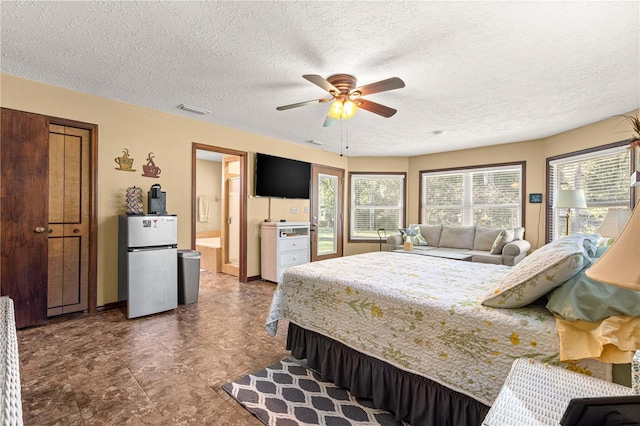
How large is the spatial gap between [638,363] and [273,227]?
4316mm

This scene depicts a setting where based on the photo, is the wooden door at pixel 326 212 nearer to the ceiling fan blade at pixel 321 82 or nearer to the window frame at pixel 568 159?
the ceiling fan blade at pixel 321 82

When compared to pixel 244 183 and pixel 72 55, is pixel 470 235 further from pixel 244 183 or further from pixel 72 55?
pixel 72 55

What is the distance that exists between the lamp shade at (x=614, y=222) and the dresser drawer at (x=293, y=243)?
387 cm

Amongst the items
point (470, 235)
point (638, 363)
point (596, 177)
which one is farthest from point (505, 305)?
point (470, 235)

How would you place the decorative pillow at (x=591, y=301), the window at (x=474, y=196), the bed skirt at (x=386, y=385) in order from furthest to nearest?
the window at (x=474, y=196), the bed skirt at (x=386, y=385), the decorative pillow at (x=591, y=301)

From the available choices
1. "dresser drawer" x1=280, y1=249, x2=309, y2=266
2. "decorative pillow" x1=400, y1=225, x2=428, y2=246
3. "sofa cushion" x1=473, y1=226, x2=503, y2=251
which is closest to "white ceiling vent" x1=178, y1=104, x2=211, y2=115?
"dresser drawer" x1=280, y1=249, x2=309, y2=266

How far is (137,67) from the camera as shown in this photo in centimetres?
263

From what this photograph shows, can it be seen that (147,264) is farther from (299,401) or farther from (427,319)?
(427,319)

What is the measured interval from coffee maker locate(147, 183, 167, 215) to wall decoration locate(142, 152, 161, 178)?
0.23 metres

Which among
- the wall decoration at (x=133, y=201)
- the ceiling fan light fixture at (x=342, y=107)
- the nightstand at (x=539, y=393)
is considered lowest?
the nightstand at (x=539, y=393)

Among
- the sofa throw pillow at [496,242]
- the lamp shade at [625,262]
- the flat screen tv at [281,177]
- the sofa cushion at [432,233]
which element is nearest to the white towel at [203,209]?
the flat screen tv at [281,177]

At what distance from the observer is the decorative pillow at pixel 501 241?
188 inches

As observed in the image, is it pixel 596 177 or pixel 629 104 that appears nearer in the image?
pixel 629 104

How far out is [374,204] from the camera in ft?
22.4
